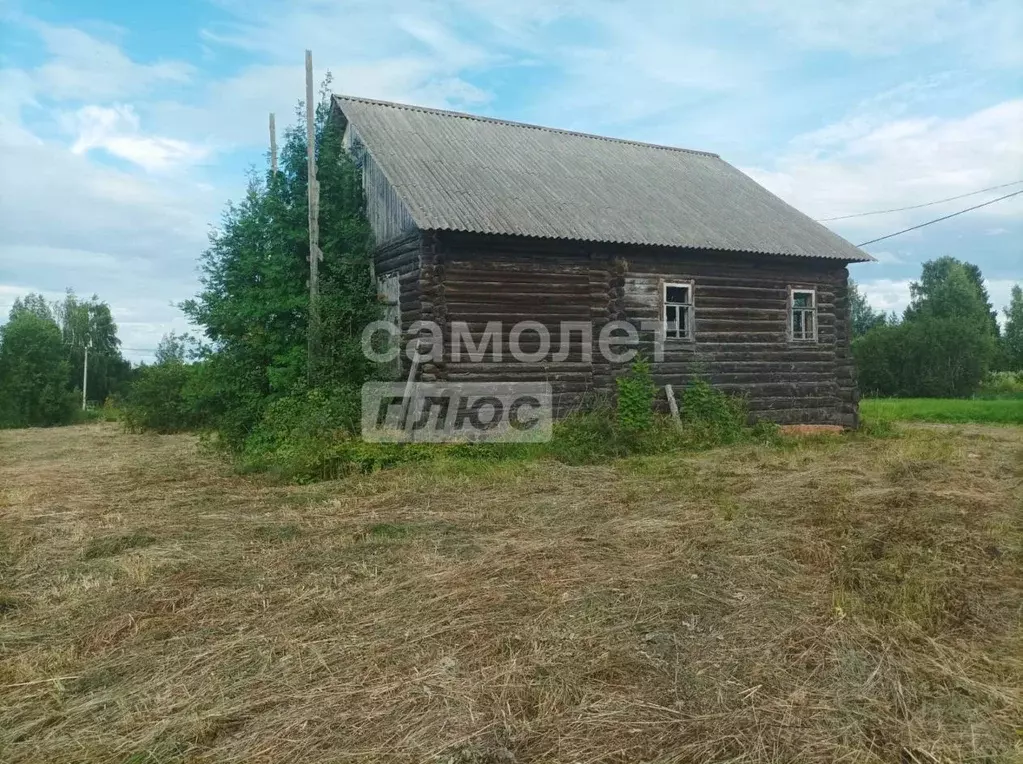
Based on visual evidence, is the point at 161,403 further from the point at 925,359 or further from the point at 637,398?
the point at 925,359

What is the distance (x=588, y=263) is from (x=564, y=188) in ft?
7.27

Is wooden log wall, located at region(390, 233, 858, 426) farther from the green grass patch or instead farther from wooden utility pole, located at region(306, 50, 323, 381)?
the green grass patch

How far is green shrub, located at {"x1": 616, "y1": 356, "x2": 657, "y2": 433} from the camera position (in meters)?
12.8

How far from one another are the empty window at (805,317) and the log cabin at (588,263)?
0.11 feet

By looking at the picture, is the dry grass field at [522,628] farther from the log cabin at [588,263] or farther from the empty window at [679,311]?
the empty window at [679,311]

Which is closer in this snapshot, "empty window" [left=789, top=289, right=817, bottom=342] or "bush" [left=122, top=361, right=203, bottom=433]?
"empty window" [left=789, top=289, right=817, bottom=342]

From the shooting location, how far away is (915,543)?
19.9 feet

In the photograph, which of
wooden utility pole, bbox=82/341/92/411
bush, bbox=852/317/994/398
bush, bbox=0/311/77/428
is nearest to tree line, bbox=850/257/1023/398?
bush, bbox=852/317/994/398

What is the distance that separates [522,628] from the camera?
14.0ft

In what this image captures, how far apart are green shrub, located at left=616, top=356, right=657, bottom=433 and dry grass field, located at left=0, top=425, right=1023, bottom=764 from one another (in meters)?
4.41

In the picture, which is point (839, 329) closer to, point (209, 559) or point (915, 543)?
point (915, 543)

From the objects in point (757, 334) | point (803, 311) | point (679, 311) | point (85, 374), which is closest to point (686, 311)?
point (679, 311)

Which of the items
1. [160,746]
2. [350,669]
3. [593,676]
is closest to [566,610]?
[593,676]

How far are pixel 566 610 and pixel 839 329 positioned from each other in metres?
13.3
